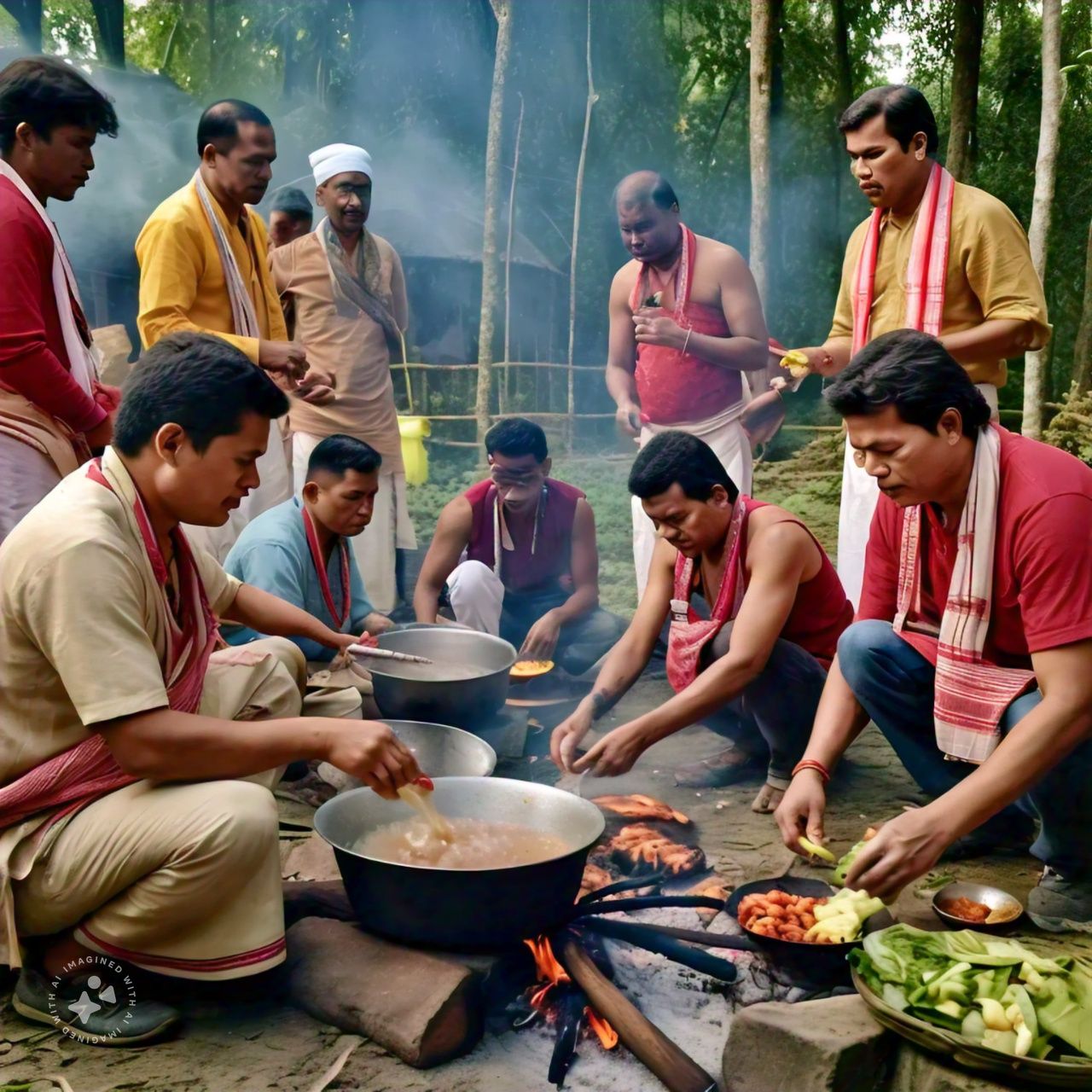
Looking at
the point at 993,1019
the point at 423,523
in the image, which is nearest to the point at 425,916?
the point at 993,1019

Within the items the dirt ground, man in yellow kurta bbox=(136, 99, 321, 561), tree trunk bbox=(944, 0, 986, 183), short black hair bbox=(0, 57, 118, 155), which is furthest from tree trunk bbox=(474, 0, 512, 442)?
the dirt ground

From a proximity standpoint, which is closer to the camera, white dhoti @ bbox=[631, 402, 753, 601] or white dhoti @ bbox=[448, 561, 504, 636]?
white dhoti @ bbox=[631, 402, 753, 601]

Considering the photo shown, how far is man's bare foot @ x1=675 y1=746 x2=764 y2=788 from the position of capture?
13.4 ft

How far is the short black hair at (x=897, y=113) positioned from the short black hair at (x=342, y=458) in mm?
2117

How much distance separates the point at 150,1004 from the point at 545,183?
12.5 metres

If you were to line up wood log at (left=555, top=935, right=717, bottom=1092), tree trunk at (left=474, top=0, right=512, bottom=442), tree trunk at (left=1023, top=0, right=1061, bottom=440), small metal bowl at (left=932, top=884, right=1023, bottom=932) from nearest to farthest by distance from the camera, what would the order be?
wood log at (left=555, top=935, right=717, bottom=1092) → small metal bowl at (left=932, top=884, right=1023, bottom=932) → tree trunk at (left=1023, top=0, right=1061, bottom=440) → tree trunk at (left=474, top=0, right=512, bottom=442)

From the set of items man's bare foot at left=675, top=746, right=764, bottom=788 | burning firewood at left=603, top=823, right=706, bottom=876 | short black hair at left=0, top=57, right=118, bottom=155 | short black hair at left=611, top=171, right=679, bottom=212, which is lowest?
man's bare foot at left=675, top=746, right=764, bottom=788

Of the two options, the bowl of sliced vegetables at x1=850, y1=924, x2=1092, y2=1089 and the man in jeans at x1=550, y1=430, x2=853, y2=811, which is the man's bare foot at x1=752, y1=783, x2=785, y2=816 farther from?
the bowl of sliced vegetables at x1=850, y1=924, x2=1092, y2=1089

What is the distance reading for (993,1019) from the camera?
2006mm

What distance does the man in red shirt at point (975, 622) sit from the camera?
8.14 ft

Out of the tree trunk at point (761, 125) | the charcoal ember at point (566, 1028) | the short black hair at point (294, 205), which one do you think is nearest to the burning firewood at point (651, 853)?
the charcoal ember at point (566, 1028)

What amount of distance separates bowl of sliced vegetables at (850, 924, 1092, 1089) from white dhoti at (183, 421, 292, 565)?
340cm

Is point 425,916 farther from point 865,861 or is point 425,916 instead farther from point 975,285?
point 975,285

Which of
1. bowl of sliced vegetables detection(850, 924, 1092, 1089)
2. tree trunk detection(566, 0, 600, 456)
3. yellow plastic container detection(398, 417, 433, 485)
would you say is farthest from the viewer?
tree trunk detection(566, 0, 600, 456)
